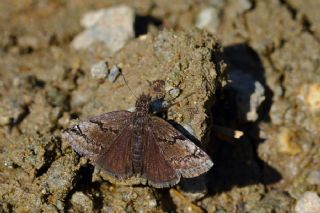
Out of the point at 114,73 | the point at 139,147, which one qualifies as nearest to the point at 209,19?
the point at 114,73

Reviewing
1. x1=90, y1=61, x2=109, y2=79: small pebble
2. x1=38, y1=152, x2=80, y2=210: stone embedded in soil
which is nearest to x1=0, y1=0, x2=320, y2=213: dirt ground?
x1=38, y1=152, x2=80, y2=210: stone embedded in soil

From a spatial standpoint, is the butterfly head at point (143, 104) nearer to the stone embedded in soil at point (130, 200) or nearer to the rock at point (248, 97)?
the stone embedded in soil at point (130, 200)

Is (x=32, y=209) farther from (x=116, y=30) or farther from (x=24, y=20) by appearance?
(x=24, y=20)

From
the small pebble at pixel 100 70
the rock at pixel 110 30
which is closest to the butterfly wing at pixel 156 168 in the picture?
the small pebble at pixel 100 70

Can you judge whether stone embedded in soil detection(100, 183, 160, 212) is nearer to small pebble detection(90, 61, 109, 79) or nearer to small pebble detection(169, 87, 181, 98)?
small pebble detection(169, 87, 181, 98)

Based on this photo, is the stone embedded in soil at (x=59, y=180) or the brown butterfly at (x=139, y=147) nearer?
the brown butterfly at (x=139, y=147)

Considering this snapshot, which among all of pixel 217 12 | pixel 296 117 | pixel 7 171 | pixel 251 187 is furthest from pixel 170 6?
pixel 7 171
